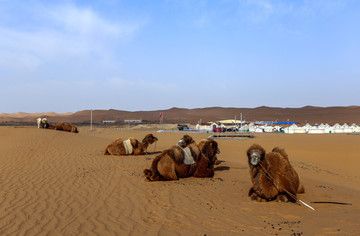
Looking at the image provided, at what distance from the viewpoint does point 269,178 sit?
6.91 m

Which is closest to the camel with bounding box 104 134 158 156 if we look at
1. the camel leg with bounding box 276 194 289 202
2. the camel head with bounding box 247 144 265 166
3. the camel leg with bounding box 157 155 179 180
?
the camel leg with bounding box 157 155 179 180

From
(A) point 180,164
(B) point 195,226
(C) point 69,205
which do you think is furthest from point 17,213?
(A) point 180,164

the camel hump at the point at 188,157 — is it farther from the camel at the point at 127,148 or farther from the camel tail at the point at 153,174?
the camel at the point at 127,148

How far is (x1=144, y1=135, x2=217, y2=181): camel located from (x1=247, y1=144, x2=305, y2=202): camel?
3227mm

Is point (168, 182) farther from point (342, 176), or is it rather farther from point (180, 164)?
point (342, 176)

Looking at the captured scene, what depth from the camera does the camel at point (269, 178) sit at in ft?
22.7

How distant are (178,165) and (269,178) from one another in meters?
3.66

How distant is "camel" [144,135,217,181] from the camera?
9.58 metres

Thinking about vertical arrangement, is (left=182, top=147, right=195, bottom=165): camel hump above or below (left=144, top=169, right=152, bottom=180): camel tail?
above

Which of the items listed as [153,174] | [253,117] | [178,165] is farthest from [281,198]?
[253,117]

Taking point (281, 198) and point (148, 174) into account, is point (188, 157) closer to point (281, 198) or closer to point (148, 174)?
point (148, 174)

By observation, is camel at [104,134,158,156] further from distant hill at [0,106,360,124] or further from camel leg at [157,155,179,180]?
distant hill at [0,106,360,124]

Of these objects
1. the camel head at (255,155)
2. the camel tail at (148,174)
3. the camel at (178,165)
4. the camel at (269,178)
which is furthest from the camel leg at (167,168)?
the camel head at (255,155)

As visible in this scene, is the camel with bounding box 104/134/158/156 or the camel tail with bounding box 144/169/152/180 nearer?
the camel tail with bounding box 144/169/152/180
